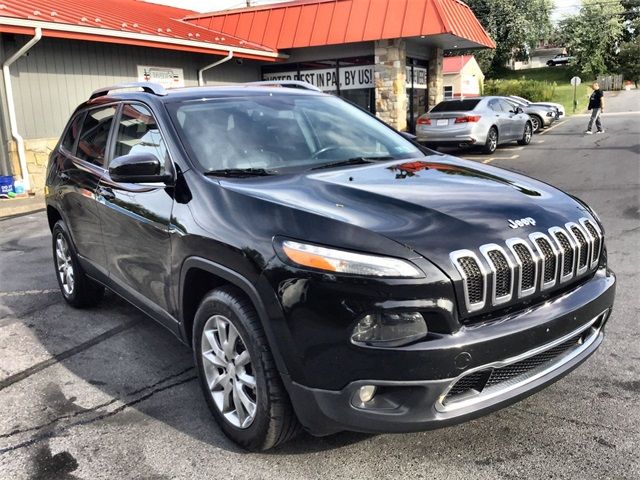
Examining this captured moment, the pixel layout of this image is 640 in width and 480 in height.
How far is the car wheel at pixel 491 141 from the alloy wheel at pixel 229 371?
46.9ft

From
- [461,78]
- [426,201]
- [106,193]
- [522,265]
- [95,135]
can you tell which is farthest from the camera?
[461,78]

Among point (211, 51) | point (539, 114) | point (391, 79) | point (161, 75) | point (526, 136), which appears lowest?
point (526, 136)

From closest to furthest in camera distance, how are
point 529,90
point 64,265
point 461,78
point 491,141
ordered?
point 64,265, point 491,141, point 529,90, point 461,78

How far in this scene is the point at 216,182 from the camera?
3.06m

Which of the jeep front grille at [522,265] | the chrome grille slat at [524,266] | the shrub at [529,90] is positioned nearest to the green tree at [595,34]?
the shrub at [529,90]

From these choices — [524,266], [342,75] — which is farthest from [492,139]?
[524,266]

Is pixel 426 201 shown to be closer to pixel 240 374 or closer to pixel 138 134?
pixel 240 374

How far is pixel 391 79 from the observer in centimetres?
1711

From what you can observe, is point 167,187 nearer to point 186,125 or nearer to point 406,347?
point 186,125

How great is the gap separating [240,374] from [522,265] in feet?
4.53

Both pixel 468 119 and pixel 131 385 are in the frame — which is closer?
pixel 131 385

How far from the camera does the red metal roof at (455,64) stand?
4497cm

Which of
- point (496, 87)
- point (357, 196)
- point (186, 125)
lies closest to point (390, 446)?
point (357, 196)

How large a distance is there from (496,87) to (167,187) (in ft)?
149
